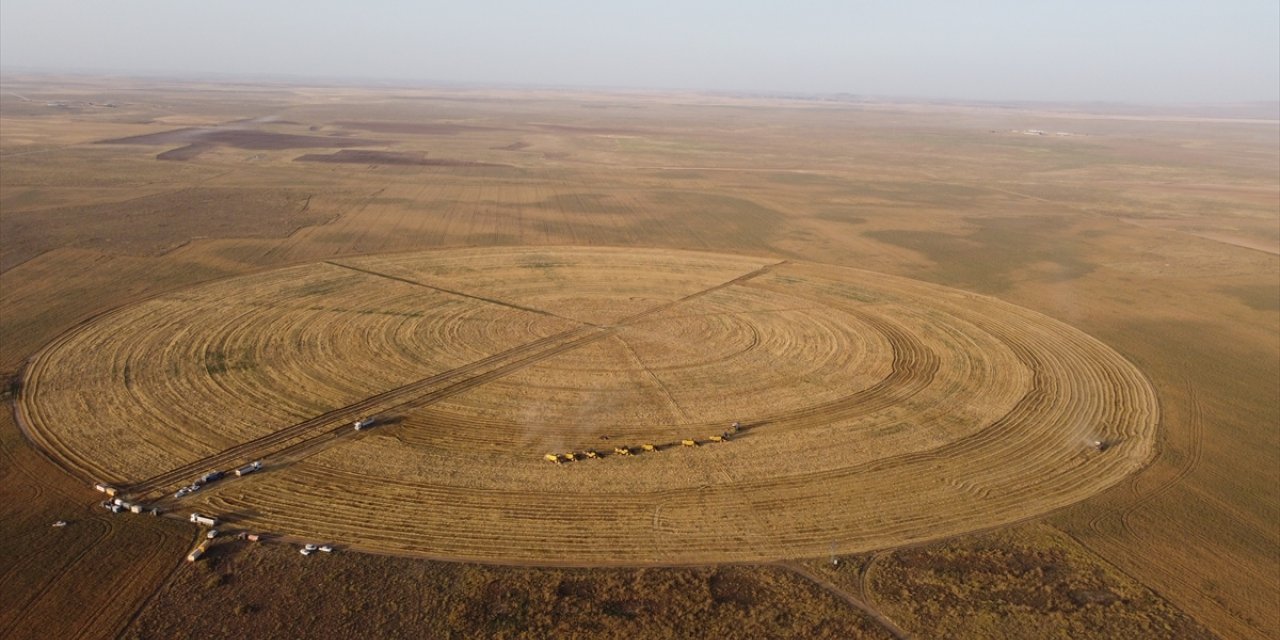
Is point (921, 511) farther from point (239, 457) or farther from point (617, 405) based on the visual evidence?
point (239, 457)

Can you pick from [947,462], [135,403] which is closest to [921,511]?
[947,462]

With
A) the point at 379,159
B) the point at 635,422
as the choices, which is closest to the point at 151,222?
the point at 379,159

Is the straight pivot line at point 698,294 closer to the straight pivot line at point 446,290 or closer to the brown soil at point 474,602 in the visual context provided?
the straight pivot line at point 446,290

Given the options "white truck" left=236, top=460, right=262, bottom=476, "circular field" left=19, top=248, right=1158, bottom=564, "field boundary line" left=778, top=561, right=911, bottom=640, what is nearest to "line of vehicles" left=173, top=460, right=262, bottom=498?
"white truck" left=236, top=460, right=262, bottom=476

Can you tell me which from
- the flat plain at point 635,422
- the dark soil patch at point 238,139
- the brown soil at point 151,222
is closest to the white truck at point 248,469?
the flat plain at point 635,422

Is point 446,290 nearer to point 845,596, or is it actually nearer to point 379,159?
point 845,596

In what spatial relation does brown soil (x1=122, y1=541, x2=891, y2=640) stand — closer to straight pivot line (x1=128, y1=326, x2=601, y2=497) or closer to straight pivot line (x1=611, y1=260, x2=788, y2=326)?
straight pivot line (x1=128, y1=326, x2=601, y2=497)
